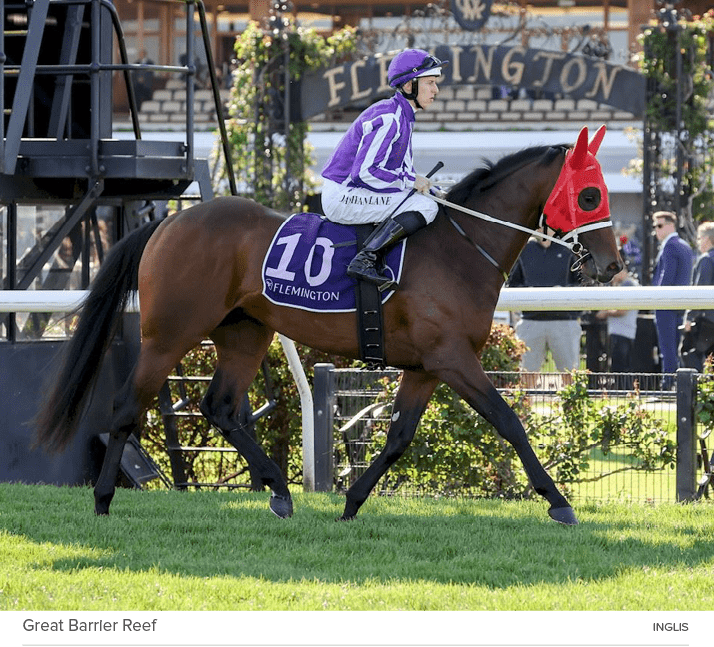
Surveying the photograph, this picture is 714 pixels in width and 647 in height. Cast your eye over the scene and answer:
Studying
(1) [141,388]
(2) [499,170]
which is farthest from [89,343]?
(2) [499,170]

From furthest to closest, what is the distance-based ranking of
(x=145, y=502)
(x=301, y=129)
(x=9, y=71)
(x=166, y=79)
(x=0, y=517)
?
1. (x=166, y=79)
2. (x=301, y=129)
3. (x=9, y=71)
4. (x=145, y=502)
5. (x=0, y=517)

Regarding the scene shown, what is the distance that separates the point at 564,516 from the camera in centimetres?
509

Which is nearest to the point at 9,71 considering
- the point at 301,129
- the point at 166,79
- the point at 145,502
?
the point at 145,502

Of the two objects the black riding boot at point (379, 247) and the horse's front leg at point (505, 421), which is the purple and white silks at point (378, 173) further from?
the horse's front leg at point (505, 421)

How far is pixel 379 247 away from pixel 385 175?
0.32 metres

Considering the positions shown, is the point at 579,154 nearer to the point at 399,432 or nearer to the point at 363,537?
the point at 399,432

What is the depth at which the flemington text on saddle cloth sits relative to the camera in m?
5.29

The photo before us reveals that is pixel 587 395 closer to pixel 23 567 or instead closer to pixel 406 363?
pixel 406 363

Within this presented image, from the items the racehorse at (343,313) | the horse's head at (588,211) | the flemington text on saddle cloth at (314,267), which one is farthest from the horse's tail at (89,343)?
the horse's head at (588,211)

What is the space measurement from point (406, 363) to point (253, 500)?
3.60ft

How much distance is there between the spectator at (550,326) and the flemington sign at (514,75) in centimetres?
358

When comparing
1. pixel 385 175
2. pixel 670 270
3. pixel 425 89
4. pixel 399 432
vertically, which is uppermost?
pixel 425 89

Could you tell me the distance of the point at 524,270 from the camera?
33.4 ft
